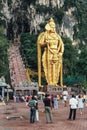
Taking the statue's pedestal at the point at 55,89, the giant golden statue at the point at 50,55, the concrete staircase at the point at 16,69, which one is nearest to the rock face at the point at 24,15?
the concrete staircase at the point at 16,69

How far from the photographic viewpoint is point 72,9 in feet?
188

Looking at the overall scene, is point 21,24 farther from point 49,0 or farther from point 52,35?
point 52,35

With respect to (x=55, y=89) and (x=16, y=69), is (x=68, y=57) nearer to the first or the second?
(x=16, y=69)

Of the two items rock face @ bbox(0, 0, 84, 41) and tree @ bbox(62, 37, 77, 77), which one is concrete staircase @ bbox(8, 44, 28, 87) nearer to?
tree @ bbox(62, 37, 77, 77)

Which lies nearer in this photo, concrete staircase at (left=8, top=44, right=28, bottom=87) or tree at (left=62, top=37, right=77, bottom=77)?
concrete staircase at (left=8, top=44, right=28, bottom=87)

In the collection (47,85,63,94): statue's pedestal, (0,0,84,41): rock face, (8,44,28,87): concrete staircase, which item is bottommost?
(47,85,63,94): statue's pedestal

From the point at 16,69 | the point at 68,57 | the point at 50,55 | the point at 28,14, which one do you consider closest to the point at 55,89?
the point at 50,55

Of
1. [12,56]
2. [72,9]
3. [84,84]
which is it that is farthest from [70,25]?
[12,56]

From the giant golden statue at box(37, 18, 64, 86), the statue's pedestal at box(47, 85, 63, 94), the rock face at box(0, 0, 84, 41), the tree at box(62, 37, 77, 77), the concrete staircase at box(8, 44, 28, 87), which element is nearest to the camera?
the statue's pedestal at box(47, 85, 63, 94)

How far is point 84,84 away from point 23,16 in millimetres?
10762

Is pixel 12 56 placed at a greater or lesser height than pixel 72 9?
lesser

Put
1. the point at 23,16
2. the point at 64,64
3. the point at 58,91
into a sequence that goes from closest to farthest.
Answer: the point at 58,91 → the point at 64,64 → the point at 23,16

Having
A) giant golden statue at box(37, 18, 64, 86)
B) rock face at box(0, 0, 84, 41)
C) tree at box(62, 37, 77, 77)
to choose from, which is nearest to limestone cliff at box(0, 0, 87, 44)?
rock face at box(0, 0, 84, 41)

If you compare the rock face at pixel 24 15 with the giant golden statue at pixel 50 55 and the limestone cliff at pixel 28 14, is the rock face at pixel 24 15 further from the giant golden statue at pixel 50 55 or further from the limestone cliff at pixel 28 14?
the giant golden statue at pixel 50 55
